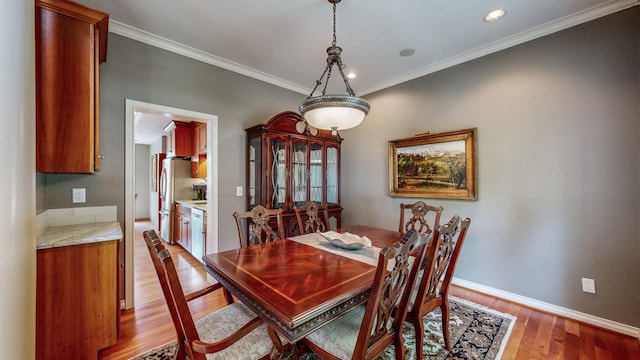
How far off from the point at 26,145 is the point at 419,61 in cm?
350

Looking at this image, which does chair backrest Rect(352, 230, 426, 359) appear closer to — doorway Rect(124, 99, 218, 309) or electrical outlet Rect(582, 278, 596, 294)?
electrical outlet Rect(582, 278, 596, 294)

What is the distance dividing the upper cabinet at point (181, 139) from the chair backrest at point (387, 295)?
178 inches

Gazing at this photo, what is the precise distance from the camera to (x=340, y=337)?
130 cm

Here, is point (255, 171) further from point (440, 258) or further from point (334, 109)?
point (440, 258)

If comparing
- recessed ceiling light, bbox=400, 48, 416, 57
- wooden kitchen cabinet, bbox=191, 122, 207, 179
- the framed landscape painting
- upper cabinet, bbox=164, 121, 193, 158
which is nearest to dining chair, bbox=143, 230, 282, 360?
the framed landscape painting

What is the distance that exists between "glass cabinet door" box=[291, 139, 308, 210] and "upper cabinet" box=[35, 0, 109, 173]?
6.39ft

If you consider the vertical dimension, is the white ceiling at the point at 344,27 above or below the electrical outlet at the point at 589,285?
above

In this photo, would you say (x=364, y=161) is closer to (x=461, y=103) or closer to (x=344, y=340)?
(x=461, y=103)

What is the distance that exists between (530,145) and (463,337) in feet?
6.36

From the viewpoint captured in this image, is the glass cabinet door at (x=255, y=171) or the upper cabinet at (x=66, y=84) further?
the glass cabinet door at (x=255, y=171)

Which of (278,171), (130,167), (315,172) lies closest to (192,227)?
(130,167)

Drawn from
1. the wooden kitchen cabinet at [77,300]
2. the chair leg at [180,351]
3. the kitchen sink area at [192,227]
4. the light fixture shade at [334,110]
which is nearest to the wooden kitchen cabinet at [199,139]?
the kitchen sink area at [192,227]

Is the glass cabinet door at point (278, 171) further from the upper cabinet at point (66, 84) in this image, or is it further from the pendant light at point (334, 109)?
the upper cabinet at point (66, 84)

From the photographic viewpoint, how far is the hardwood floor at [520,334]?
1.83 m
